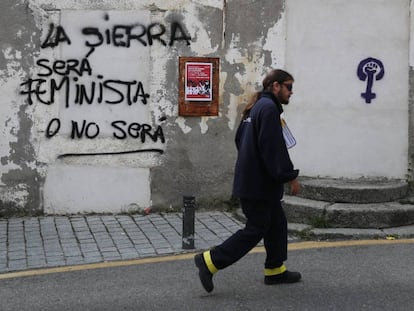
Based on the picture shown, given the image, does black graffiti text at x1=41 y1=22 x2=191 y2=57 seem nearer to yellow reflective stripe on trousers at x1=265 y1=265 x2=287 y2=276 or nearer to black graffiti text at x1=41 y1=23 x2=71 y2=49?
black graffiti text at x1=41 y1=23 x2=71 y2=49

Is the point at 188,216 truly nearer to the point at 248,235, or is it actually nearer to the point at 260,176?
the point at 248,235

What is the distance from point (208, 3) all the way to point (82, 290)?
4487mm

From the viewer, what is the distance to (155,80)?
8695 mm

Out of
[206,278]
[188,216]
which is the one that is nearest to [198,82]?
[188,216]

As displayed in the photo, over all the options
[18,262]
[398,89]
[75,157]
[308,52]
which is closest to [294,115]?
[308,52]

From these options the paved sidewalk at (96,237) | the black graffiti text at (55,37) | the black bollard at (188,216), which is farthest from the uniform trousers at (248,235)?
the black graffiti text at (55,37)

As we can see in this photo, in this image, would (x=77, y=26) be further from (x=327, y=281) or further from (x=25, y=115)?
(x=327, y=281)

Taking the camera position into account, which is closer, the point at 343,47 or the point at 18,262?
the point at 18,262

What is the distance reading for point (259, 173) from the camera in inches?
217

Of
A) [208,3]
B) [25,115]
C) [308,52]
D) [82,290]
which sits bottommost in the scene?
[82,290]

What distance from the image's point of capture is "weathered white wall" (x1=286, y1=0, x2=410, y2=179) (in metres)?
8.79

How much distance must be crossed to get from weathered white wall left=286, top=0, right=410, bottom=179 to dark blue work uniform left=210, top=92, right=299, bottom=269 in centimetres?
333

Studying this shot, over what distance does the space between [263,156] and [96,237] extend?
2916 mm

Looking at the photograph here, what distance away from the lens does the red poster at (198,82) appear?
8.73m
